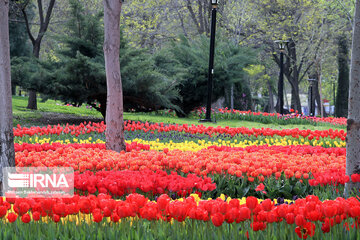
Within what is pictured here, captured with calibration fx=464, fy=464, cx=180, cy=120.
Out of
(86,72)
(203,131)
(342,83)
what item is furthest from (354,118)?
(342,83)

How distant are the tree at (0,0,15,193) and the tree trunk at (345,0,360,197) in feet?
12.3

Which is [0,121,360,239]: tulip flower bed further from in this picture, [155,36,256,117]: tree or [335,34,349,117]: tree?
[335,34,349,117]: tree

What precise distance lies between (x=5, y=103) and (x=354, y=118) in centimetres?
386

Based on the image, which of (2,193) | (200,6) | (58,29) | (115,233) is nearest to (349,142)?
(115,233)

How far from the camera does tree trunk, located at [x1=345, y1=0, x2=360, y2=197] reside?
4.67m

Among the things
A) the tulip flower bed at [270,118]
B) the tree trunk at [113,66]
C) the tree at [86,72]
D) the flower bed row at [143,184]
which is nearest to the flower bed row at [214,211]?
the flower bed row at [143,184]

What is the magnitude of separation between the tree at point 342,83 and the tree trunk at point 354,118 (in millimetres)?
27192

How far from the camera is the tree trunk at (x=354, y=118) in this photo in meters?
4.67

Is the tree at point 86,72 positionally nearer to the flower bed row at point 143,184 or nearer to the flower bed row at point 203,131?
the flower bed row at point 203,131

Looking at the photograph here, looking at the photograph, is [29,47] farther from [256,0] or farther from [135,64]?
[135,64]

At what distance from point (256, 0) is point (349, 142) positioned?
26.0 m

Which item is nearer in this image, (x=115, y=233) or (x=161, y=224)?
(x=115, y=233)

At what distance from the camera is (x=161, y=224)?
3.11m

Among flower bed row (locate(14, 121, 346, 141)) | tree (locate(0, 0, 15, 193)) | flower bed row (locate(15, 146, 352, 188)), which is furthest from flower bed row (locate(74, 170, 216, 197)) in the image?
flower bed row (locate(14, 121, 346, 141))
